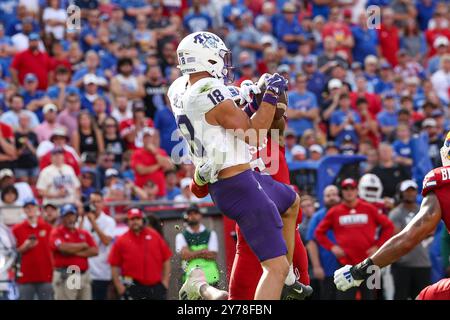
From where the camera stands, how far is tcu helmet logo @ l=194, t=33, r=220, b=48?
8.72 m

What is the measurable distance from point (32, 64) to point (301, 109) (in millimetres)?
4073

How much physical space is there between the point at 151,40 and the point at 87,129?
3426mm

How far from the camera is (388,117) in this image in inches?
708

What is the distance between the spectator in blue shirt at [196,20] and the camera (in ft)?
64.9

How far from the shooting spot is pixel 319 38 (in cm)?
2069

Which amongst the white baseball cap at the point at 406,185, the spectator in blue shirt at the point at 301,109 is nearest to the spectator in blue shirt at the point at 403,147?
the spectator in blue shirt at the point at 301,109

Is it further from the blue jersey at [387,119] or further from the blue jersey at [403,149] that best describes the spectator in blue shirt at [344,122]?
the blue jersey at [403,149]

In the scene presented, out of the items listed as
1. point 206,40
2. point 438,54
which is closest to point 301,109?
point 438,54

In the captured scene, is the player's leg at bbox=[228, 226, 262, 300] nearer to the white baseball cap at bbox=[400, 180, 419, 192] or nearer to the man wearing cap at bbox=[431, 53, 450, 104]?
the white baseball cap at bbox=[400, 180, 419, 192]

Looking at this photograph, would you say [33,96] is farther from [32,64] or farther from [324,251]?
[324,251]
